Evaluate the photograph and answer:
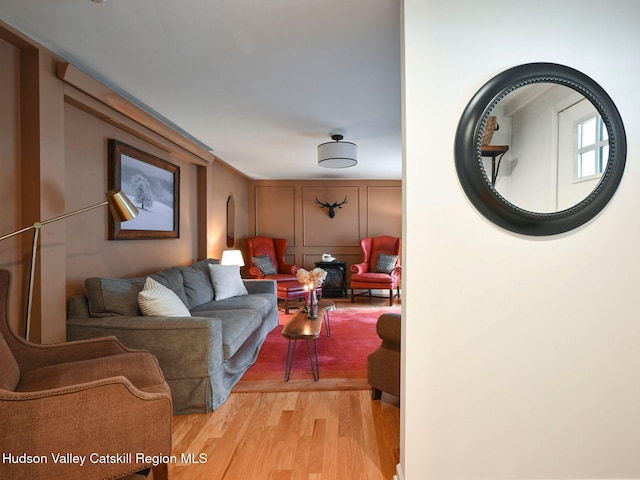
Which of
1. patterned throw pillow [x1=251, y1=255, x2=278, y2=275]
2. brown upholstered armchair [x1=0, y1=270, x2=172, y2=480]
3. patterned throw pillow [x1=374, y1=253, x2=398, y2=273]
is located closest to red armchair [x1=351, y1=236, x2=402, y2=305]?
patterned throw pillow [x1=374, y1=253, x2=398, y2=273]

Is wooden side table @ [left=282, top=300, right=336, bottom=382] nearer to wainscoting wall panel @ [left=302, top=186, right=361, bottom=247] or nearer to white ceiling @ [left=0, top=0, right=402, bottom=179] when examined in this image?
white ceiling @ [left=0, top=0, right=402, bottom=179]

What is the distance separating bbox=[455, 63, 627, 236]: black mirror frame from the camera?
1402mm

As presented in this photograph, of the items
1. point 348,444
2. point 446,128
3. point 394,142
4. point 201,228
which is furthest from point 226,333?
point 394,142

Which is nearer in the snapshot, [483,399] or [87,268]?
[483,399]

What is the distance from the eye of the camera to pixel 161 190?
357cm

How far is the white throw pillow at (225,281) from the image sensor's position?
3867mm

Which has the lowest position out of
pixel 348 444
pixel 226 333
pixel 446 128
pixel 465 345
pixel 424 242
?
pixel 348 444

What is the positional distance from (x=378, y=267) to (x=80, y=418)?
512 centimetres

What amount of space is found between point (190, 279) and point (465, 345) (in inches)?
112

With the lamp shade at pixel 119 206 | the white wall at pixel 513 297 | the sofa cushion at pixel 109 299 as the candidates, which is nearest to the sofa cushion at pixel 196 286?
the sofa cushion at pixel 109 299

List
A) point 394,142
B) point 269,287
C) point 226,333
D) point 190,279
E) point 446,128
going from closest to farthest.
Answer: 1. point 446,128
2. point 226,333
3. point 190,279
4. point 394,142
5. point 269,287

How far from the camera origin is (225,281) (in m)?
3.93

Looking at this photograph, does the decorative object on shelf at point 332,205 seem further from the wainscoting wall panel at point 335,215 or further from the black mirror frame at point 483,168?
the black mirror frame at point 483,168

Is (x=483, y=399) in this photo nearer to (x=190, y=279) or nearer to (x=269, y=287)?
(x=190, y=279)
